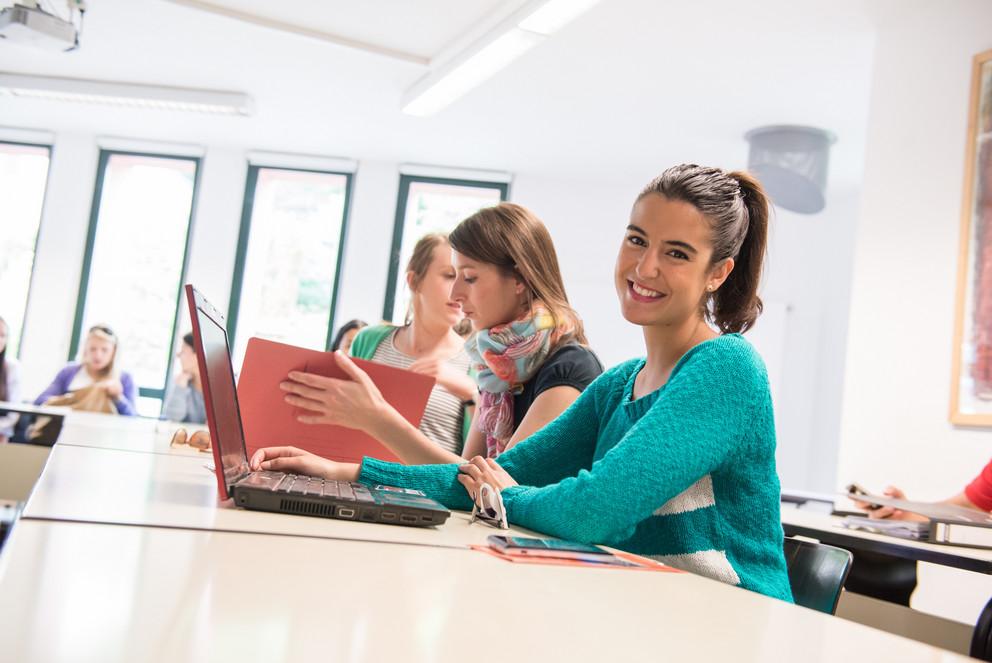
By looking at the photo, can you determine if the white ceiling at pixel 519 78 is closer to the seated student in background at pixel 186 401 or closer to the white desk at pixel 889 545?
the seated student in background at pixel 186 401

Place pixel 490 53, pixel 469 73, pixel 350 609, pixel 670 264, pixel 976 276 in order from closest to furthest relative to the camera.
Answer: pixel 350 609, pixel 670 264, pixel 976 276, pixel 490 53, pixel 469 73

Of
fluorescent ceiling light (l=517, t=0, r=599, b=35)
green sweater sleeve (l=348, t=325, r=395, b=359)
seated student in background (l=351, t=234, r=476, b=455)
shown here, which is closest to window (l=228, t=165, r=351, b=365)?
fluorescent ceiling light (l=517, t=0, r=599, b=35)

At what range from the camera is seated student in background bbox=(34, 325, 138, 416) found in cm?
589

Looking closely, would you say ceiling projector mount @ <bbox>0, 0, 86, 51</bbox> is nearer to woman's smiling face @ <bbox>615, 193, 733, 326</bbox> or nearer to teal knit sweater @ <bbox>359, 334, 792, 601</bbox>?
woman's smiling face @ <bbox>615, 193, 733, 326</bbox>

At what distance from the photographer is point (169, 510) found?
1.00 m

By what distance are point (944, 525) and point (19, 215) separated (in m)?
7.63

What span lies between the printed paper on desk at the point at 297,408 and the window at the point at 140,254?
6267 mm

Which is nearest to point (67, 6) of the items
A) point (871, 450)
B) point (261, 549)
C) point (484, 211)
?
point (484, 211)

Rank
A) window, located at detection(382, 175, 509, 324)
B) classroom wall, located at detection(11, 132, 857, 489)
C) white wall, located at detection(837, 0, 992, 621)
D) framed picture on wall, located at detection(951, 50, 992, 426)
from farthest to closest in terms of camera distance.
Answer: window, located at detection(382, 175, 509, 324) → classroom wall, located at detection(11, 132, 857, 489) → white wall, located at detection(837, 0, 992, 621) → framed picture on wall, located at detection(951, 50, 992, 426)

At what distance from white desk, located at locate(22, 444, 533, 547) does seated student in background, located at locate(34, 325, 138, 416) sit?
486cm

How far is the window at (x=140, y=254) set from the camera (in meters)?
7.51

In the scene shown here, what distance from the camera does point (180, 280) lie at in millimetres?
7578

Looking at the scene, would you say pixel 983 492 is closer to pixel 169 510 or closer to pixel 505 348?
pixel 505 348

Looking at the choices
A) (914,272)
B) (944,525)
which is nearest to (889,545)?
(944,525)
